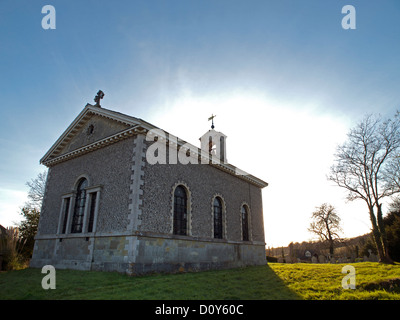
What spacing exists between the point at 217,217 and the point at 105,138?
27.7 ft

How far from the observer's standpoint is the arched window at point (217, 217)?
648 inches

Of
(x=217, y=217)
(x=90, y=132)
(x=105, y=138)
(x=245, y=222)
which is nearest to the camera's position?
(x=105, y=138)

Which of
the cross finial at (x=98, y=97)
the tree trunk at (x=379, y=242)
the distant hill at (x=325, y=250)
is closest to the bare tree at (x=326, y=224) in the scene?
the distant hill at (x=325, y=250)

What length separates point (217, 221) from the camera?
16797 mm

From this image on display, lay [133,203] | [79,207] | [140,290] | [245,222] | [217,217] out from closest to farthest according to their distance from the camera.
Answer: [140,290] → [133,203] → [79,207] → [217,217] → [245,222]

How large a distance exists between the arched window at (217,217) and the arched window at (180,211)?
304cm

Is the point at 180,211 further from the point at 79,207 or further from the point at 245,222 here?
the point at 245,222

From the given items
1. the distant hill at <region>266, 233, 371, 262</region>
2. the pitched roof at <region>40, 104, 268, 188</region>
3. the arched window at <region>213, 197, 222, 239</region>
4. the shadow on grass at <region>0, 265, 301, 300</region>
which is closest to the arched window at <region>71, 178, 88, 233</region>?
the pitched roof at <region>40, 104, 268, 188</region>

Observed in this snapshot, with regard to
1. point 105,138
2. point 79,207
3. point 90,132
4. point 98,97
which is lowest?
point 79,207

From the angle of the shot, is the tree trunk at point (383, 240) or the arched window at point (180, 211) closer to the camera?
the arched window at point (180, 211)

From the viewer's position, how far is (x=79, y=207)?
567 inches

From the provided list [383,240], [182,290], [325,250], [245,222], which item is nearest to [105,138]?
[182,290]

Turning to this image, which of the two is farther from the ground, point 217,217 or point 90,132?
point 90,132

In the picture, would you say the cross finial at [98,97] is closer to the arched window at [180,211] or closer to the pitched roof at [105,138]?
the pitched roof at [105,138]
